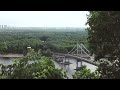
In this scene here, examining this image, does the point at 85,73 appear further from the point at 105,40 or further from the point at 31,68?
the point at 31,68

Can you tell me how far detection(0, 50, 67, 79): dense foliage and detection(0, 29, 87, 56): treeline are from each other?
0.18 meters

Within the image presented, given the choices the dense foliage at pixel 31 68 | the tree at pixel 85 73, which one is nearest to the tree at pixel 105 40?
the tree at pixel 85 73

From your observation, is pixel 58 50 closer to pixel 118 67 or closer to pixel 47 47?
pixel 47 47

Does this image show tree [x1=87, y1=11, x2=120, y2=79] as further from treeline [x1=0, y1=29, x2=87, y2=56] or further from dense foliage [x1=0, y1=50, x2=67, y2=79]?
dense foliage [x1=0, y1=50, x2=67, y2=79]

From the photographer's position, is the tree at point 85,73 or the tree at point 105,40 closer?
the tree at point 85,73

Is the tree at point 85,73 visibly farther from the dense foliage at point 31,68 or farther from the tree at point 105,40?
the dense foliage at point 31,68

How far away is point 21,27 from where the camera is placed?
3.61 meters

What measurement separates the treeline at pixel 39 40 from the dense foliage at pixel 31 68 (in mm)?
183

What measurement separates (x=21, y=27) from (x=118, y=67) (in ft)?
6.90

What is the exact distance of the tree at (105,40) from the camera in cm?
446

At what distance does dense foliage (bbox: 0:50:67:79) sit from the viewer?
407 centimetres

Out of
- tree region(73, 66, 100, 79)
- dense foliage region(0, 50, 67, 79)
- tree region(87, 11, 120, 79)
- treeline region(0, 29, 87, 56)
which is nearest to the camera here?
treeline region(0, 29, 87, 56)

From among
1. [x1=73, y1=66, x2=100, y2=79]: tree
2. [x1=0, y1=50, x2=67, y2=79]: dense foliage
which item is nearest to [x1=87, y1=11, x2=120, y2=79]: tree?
[x1=73, y1=66, x2=100, y2=79]: tree

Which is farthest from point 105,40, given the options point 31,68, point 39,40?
point 31,68
